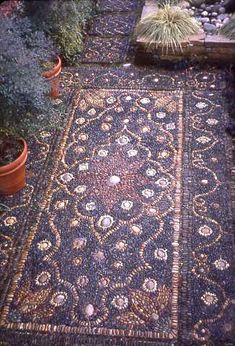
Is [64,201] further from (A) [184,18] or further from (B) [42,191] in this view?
(A) [184,18]

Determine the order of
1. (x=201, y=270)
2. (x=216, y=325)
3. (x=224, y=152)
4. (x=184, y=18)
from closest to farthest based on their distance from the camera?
(x=216, y=325) → (x=201, y=270) → (x=224, y=152) → (x=184, y=18)

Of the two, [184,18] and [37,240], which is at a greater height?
[184,18]

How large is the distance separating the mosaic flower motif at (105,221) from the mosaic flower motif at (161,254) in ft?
1.17

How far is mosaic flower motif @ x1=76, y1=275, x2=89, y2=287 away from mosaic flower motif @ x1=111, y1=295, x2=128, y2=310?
7.5 inches

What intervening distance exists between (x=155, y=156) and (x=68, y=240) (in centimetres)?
93

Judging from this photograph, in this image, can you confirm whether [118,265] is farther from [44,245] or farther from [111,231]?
[44,245]

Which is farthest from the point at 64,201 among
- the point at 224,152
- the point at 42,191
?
the point at 224,152

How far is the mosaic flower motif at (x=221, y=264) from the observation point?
7.41 ft

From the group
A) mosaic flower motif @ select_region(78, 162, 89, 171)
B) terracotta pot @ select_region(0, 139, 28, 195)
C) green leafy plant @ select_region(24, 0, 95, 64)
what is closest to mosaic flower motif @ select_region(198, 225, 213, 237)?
mosaic flower motif @ select_region(78, 162, 89, 171)

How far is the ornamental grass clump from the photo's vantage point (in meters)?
3.79

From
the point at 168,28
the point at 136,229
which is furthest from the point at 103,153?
the point at 168,28

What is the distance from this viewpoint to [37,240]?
251 cm

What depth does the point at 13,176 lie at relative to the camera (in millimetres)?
2680

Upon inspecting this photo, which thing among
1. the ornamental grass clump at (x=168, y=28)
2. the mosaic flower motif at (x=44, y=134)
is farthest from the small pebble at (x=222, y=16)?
the mosaic flower motif at (x=44, y=134)
